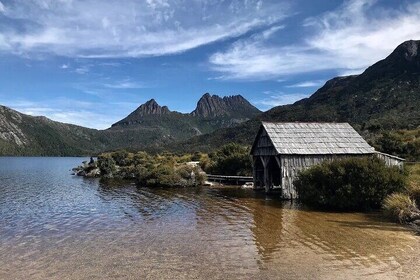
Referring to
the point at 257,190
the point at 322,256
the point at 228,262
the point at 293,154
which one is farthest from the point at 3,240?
the point at 257,190

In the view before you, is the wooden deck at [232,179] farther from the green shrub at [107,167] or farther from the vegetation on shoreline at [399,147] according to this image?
the green shrub at [107,167]

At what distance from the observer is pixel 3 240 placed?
1717cm

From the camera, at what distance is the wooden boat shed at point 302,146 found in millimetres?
28109

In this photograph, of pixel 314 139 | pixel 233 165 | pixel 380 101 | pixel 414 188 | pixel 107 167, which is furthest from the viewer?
pixel 380 101

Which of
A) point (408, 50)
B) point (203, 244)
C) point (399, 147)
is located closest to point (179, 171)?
point (399, 147)

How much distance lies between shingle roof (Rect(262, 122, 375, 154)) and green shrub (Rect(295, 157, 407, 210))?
3.93 metres

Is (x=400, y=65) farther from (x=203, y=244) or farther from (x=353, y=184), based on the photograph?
(x=203, y=244)

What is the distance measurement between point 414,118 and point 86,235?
71.3 metres

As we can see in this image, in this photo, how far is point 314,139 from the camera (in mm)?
29625

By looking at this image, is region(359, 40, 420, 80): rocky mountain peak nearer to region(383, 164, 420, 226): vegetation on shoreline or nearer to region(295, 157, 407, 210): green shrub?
region(295, 157, 407, 210): green shrub

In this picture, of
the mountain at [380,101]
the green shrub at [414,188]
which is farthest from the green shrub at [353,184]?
the mountain at [380,101]

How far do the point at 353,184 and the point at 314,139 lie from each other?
22.5ft

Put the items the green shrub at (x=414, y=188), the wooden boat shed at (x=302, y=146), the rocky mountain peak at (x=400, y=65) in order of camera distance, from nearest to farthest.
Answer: the green shrub at (x=414, y=188) < the wooden boat shed at (x=302, y=146) < the rocky mountain peak at (x=400, y=65)

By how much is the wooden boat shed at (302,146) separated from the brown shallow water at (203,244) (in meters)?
2.87
